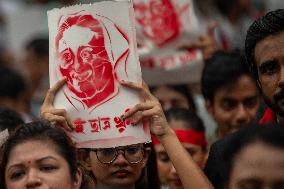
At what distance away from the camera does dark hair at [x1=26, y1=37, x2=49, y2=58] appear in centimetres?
956

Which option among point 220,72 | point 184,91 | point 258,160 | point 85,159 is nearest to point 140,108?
point 85,159

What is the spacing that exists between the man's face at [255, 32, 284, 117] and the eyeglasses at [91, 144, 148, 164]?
0.82 meters

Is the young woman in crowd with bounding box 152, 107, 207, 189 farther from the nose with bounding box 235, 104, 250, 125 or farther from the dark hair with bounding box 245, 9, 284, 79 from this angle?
the dark hair with bounding box 245, 9, 284, 79

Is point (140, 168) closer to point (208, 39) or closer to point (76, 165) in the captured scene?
point (76, 165)

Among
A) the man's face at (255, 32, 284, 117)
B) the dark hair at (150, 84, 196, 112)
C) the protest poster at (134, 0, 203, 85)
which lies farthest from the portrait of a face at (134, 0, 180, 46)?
the man's face at (255, 32, 284, 117)

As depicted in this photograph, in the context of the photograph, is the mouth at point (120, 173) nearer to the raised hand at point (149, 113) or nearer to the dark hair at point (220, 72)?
the raised hand at point (149, 113)

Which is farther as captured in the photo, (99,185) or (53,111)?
(99,185)

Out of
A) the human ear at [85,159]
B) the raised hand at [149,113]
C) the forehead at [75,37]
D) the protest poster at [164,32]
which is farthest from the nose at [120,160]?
the protest poster at [164,32]

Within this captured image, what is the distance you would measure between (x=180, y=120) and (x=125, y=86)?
161 centimetres

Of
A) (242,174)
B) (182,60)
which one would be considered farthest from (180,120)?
(242,174)

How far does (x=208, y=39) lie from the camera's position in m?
7.11

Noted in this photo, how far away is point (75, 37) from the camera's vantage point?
5.02 metres

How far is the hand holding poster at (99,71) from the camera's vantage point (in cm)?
493

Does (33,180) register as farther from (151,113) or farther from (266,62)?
(266,62)
